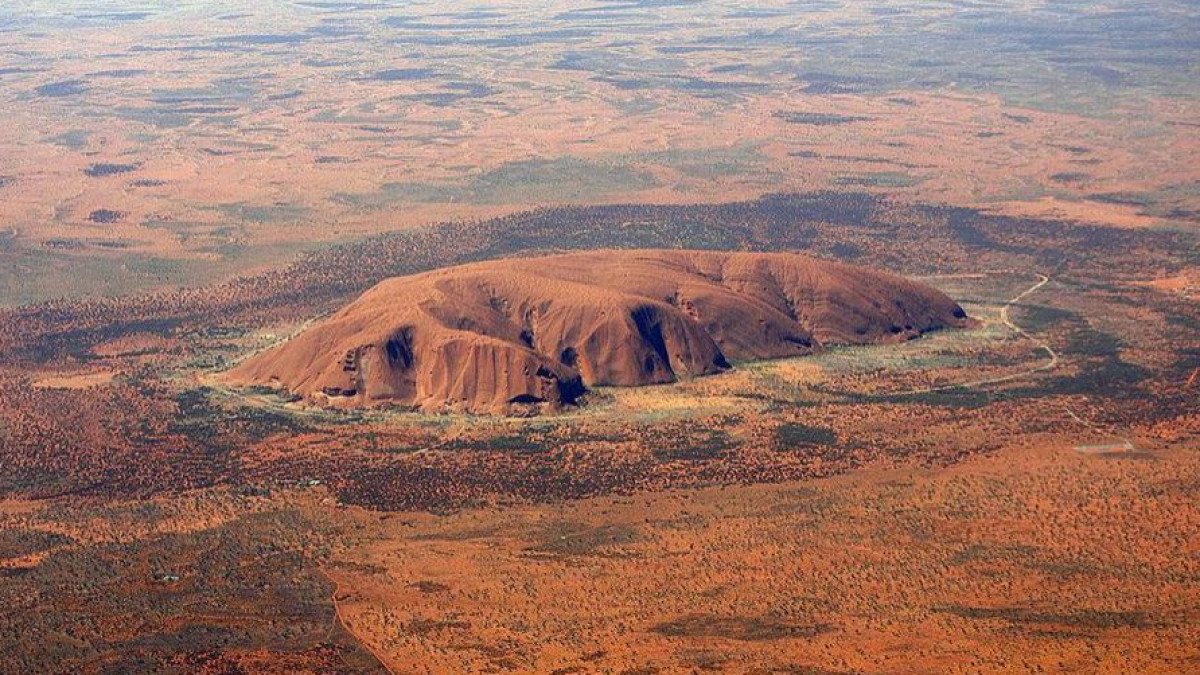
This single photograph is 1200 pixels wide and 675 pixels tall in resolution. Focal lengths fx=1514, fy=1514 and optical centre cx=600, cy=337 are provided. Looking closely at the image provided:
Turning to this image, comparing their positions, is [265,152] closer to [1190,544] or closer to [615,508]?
[615,508]

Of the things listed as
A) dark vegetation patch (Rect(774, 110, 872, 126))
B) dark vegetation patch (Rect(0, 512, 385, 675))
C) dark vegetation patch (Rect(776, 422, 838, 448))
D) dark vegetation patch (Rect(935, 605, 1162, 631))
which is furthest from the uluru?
dark vegetation patch (Rect(774, 110, 872, 126))

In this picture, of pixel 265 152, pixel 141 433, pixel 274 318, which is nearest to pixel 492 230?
pixel 274 318

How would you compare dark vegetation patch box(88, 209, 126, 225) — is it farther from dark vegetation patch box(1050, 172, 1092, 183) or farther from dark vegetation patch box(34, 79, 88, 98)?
dark vegetation patch box(1050, 172, 1092, 183)

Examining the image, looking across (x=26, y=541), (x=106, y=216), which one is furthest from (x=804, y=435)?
(x=106, y=216)

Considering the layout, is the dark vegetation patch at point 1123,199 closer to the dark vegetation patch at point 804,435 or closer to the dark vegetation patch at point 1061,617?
the dark vegetation patch at point 804,435

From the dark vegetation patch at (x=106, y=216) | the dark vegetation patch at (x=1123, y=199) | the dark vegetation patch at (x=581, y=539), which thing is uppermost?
the dark vegetation patch at (x=581, y=539)

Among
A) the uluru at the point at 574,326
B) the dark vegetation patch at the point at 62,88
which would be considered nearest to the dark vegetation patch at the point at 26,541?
the uluru at the point at 574,326
